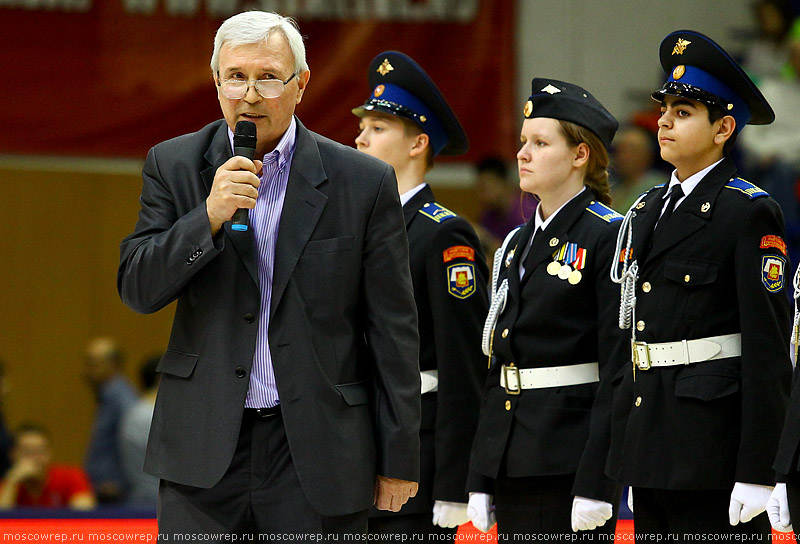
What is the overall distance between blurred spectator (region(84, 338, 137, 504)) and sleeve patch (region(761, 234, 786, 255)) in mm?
4092

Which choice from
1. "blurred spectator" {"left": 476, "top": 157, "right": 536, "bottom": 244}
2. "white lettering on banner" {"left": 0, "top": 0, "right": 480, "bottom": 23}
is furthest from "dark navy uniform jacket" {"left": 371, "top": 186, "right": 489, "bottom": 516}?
"white lettering on banner" {"left": 0, "top": 0, "right": 480, "bottom": 23}

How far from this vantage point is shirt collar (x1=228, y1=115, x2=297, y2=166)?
239 cm

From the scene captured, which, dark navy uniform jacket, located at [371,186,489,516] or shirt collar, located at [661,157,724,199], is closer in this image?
shirt collar, located at [661,157,724,199]

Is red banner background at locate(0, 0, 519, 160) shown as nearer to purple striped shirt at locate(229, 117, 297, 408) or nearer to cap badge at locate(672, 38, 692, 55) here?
cap badge at locate(672, 38, 692, 55)

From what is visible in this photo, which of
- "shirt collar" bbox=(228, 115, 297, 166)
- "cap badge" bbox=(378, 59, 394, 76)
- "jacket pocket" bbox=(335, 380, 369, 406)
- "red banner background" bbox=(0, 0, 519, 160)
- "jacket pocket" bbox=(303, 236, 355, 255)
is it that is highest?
"red banner background" bbox=(0, 0, 519, 160)

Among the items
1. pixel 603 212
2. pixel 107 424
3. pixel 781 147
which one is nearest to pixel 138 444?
pixel 107 424

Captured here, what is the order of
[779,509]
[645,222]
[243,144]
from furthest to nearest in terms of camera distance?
[645,222] → [779,509] → [243,144]

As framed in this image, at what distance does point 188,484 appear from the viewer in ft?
7.39

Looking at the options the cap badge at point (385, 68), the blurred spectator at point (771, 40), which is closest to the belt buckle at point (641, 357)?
the cap badge at point (385, 68)

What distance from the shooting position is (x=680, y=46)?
2975 millimetres

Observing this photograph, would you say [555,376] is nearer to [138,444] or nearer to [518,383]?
[518,383]

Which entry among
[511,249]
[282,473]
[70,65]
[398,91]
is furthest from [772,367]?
[70,65]

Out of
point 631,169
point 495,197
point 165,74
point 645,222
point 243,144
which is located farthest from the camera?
point 165,74

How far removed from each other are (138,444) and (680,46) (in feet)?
12.7
